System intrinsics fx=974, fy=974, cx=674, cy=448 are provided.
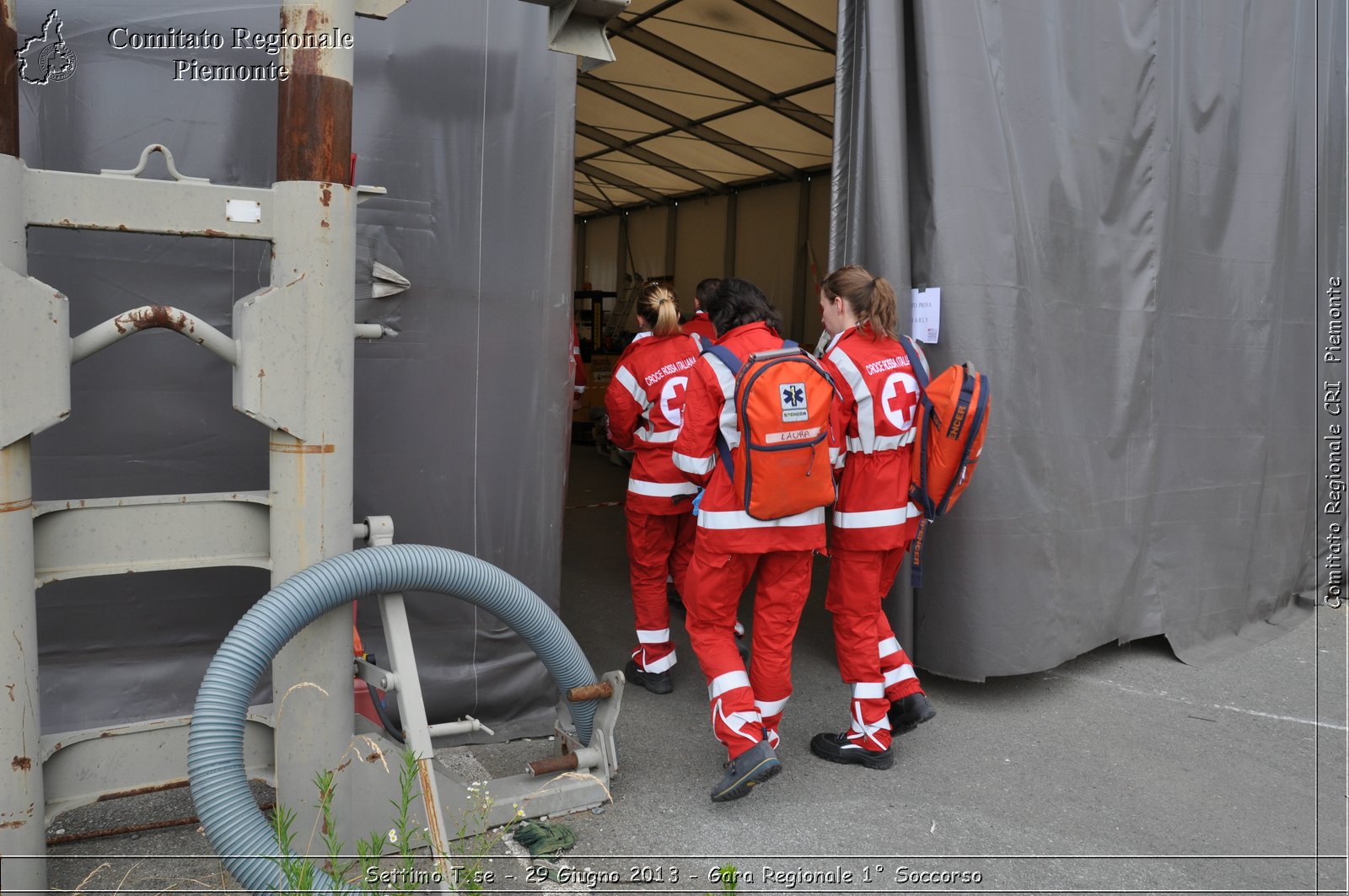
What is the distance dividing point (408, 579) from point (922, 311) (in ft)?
8.58

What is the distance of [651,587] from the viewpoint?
4.50 metres

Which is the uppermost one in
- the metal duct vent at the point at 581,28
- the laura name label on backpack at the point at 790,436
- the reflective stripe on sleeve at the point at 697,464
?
the metal duct vent at the point at 581,28

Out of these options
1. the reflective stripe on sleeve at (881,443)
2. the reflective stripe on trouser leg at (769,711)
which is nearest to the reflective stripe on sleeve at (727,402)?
the reflective stripe on sleeve at (881,443)

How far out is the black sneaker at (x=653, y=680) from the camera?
174 inches

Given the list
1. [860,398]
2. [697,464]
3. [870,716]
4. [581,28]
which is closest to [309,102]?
[581,28]

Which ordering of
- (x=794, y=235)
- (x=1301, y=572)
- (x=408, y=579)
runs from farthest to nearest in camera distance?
(x=794, y=235), (x=1301, y=572), (x=408, y=579)

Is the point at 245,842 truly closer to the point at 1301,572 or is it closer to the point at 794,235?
the point at 1301,572

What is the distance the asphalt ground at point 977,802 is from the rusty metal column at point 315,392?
0.49 m

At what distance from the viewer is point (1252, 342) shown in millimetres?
5582

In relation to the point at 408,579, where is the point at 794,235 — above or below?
above

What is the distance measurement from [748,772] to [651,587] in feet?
4.51

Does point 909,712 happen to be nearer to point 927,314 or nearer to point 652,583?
point 652,583

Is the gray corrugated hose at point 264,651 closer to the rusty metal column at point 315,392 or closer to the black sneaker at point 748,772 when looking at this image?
the rusty metal column at point 315,392

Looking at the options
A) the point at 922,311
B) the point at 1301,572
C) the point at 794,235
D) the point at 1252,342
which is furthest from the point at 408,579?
the point at 794,235
